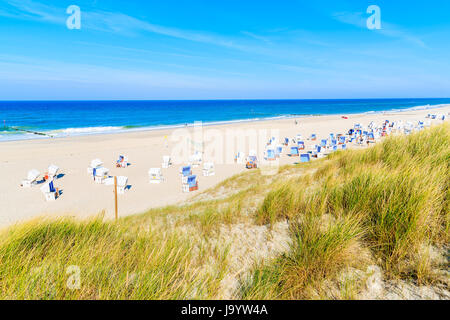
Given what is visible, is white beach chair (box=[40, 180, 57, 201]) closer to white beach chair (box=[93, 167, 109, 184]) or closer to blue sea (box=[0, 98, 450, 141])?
white beach chair (box=[93, 167, 109, 184])

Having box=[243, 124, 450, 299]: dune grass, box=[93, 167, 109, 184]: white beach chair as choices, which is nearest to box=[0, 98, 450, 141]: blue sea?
box=[93, 167, 109, 184]: white beach chair

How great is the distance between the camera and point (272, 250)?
9.06 ft

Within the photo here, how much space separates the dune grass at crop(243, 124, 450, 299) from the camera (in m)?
2.09

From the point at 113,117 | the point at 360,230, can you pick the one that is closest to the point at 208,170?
the point at 360,230

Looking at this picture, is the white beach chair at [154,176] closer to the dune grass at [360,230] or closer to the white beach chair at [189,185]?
the white beach chair at [189,185]

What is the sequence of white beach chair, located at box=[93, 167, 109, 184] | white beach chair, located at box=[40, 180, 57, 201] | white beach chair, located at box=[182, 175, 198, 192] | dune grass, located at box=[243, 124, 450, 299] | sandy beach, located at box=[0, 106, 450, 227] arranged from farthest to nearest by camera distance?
white beach chair, located at box=[93, 167, 109, 184] → white beach chair, located at box=[182, 175, 198, 192] → white beach chair, located at box=[40, 180, 57, 201] → sandy beach, located at box=[0, 106, 450, 227] → dune grass, located at box=[243, 124, 450, 299]

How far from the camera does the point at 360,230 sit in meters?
2.58

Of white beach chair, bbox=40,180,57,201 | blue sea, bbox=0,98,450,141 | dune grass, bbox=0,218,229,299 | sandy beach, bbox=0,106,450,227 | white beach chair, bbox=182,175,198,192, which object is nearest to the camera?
dune grass, bbox=0,218,229,299

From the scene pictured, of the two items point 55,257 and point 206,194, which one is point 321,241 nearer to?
point 55,257

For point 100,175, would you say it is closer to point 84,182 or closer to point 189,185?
point 84,182

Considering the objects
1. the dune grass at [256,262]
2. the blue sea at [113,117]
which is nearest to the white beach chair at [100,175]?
the dune grass at [256,262]
